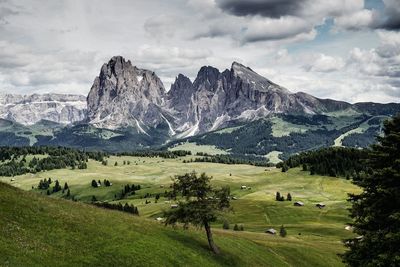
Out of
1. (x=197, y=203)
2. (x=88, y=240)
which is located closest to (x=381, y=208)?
(x=197, y=203)

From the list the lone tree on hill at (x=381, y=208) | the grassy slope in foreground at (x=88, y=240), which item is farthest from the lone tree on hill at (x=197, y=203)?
the lone tree on hill at (x=381, y=208)

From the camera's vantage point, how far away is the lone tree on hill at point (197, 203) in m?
67.2

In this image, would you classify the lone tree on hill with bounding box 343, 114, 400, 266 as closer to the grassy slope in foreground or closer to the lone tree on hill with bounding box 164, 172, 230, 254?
the grassy slope in foreground

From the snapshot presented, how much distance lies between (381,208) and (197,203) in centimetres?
2830

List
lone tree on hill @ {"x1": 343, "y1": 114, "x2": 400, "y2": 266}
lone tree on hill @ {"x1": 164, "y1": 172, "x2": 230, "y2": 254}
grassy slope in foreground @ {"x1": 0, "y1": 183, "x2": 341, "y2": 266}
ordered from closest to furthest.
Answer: lone tree on hill @ {"x1": 343, "y1": 114, "x2": 400, "y2": 266}
grassy slope in foreground @ {"x1": 0, "y1": 183, "x2": 341, "y2": 266}
lone tree on hill @ {"x1": 164, "y1": 172, "x2": 230, "y2": 254}

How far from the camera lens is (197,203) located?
67812 mm

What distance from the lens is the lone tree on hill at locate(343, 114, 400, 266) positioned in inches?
1768

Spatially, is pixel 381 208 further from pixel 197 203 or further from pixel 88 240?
pixel 88 240

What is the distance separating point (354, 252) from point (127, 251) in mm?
25999

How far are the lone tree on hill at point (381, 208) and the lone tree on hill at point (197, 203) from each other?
23.4 m

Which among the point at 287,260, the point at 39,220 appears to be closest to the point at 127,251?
the point at 39,220

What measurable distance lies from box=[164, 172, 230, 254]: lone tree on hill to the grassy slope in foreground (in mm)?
3360

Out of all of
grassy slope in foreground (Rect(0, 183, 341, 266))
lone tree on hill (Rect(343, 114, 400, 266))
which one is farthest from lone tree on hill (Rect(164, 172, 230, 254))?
lone tree on hill (Rect(343, 114, 400, 266))

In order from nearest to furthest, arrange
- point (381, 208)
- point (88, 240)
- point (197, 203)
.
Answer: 1. point (381, 208)
2. point (88, 240)
3. point (197, 203)
